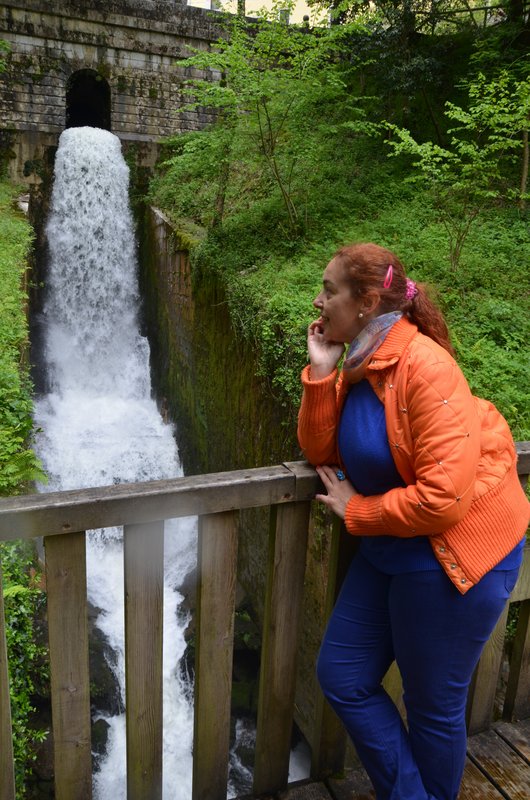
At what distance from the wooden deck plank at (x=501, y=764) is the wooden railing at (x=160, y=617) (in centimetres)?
56

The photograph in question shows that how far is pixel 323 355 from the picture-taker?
179 centimetres

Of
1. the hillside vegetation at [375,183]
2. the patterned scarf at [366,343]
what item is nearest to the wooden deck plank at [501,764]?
the patterned scarf at [366,343]

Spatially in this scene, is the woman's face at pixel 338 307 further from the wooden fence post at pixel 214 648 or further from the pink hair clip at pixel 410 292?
the wooden fence post at pixel 214 648

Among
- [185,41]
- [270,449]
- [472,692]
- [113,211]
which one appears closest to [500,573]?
[472,692]

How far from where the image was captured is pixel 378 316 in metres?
1.74

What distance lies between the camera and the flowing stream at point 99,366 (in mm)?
8031

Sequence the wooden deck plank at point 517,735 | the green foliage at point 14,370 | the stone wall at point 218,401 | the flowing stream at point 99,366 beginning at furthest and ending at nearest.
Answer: the flowing stream at point 99,366, the stone wall at point 218,401, the green foliage at point 14,370, the wooden deck plank at point 517,735

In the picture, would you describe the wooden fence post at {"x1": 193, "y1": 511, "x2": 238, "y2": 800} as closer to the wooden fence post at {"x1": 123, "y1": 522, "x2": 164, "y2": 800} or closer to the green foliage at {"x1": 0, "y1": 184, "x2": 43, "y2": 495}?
the wooden fence post at {"x1": 123, "y1": 522, "x2": 164, "y2": 800}

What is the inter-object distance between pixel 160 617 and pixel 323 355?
932 mm

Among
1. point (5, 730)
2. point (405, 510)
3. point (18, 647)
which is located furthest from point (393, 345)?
point (18, 647)

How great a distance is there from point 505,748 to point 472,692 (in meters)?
0.24

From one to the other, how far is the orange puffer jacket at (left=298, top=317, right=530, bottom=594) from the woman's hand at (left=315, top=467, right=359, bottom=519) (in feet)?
0.16

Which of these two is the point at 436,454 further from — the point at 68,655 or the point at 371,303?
the point at 68,655

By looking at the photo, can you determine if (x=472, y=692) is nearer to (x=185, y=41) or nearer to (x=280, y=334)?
(x=280, y=334)
